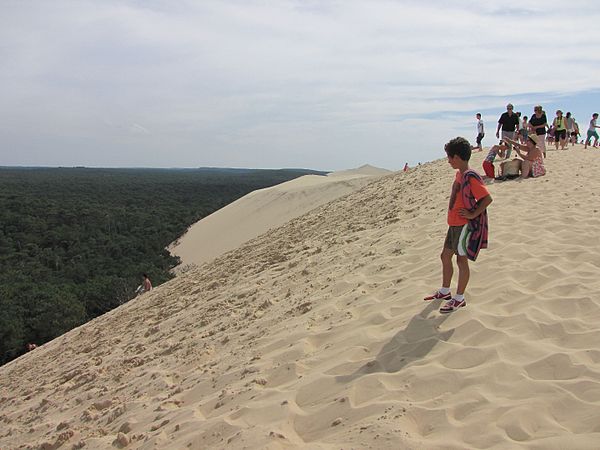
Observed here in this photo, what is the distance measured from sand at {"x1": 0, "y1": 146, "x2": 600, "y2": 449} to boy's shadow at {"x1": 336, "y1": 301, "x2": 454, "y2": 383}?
0.01m

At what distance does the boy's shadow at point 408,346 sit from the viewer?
3328 mm

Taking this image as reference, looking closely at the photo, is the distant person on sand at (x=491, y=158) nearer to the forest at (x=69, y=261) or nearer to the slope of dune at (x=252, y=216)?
the slope of dune at (x=252, y=216)

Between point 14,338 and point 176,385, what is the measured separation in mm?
18081

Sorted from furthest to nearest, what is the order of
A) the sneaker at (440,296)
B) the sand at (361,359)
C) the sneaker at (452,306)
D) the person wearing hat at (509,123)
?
1. the person wearing hat at (509,123)
2. the sneaker at (440,296)
3. the sneaker at (452,306)
4. the sand at (361,359)

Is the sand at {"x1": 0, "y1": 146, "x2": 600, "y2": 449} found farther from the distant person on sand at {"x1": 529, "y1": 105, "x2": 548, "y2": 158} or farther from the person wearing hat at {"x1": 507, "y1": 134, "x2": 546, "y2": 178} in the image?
the distant person on sand at {"x1": 529, "y1": 105, "x2": 548, "y2": 158}

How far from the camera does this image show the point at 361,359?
11.6ft

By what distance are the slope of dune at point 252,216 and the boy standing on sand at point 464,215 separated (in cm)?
2198

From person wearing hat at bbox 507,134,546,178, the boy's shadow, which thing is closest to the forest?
person wearing hat at bbox 507,134,546,178

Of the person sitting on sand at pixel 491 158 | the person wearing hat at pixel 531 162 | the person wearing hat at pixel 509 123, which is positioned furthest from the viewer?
the person wearing hat at pixel 509 123

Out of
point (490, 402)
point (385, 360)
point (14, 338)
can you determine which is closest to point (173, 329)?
point (385, 360)

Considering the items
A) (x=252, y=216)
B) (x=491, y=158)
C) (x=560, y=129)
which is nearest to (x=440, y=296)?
(x=491, y=158)

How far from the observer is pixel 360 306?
4.56m

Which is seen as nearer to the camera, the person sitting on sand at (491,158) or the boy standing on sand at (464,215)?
the boy standing on sand at (464,215)

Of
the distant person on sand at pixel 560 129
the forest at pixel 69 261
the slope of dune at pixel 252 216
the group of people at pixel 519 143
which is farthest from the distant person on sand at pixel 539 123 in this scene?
the forest at pixel 69 261
